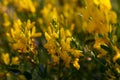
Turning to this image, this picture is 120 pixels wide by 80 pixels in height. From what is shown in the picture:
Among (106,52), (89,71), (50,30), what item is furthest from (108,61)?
(89,71)

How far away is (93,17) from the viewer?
1.95 m

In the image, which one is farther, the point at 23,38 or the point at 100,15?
the point at 23,38

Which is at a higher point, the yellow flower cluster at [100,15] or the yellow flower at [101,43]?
the yellow flower cluster at [100,15]

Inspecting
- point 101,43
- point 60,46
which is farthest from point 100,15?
point 60,46

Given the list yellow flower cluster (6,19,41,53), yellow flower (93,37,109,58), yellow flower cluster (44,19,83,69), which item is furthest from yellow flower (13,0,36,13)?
yellow flower (93,37,109,58)

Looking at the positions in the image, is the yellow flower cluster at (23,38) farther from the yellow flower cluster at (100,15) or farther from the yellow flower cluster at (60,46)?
the yellow flower cluster at (100,15)

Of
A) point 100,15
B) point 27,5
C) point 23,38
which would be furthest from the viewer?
point 27,5

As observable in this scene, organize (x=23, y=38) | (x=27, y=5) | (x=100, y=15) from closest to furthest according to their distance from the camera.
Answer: (x=100, y=15) → (x=23, y=38) → (x=27, y=5)

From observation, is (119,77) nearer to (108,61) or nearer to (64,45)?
(108,61)

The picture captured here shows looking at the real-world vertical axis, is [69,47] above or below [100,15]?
below

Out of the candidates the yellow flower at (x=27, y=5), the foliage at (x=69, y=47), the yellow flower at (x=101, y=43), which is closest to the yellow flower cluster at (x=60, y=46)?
the foliage at (x=69, y=47)

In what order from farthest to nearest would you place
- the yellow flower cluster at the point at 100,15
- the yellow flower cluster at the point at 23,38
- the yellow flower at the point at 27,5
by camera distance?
the yellow flower at the point at 27,5, the yellow flower cluster at the point at 23,38, the yellow flower cluster at the point at 100,15

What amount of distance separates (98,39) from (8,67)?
0.59 metres

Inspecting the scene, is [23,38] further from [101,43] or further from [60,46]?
[101,43]
